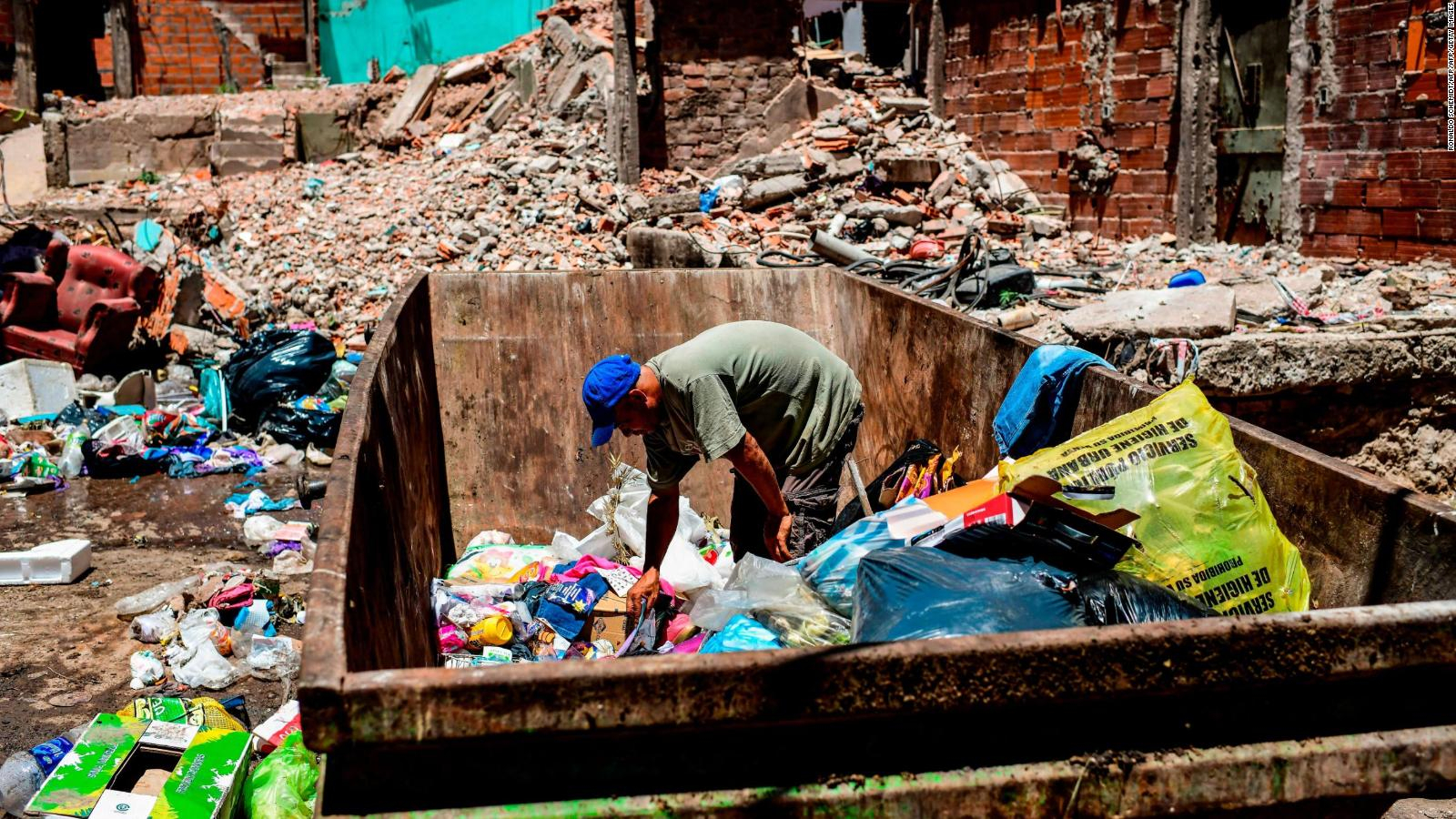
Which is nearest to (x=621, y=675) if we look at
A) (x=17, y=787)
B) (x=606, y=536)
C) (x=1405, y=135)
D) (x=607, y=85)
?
(x=17, y=787)

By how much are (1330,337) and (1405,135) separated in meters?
3.90

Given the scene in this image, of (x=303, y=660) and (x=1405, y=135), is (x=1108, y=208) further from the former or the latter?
(x=303, y=660)

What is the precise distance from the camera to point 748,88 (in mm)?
12234

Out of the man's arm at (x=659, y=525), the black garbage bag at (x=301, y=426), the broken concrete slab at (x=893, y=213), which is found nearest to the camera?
the man's arm at (x=659, y=525)

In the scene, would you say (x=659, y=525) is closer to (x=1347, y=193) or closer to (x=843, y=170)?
(x=1347, y=193)

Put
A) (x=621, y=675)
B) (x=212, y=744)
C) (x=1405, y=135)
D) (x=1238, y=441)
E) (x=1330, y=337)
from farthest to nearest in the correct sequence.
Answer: (x=1405, y=135), (x=1330, y=337), (x=212, y=744), (x=1238, y=441), (x=621, y=675)

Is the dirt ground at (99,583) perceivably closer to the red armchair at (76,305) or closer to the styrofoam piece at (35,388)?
the styrofoam piece at (35,388)

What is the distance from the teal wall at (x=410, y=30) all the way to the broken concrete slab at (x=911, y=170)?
776 cm

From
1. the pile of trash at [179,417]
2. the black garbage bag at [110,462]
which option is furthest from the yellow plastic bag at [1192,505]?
the black garbage bag at [110,462]

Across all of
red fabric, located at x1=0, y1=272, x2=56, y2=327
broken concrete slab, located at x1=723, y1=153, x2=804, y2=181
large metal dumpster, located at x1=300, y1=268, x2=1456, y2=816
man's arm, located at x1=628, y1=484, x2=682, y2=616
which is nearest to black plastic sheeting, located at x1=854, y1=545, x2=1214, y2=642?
large metal dumpster, located at x1=300, y1=268, x2=1456, y2=816

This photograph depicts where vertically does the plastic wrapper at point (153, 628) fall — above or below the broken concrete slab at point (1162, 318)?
below

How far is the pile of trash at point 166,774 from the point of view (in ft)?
8.55

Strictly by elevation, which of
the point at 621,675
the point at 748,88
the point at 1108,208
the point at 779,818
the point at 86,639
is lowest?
the point at 86,639

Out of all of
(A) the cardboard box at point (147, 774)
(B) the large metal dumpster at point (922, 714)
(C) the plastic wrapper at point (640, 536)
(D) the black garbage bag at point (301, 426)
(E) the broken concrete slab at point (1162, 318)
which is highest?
(E) the broken concrete slab at point (1162, 318)
